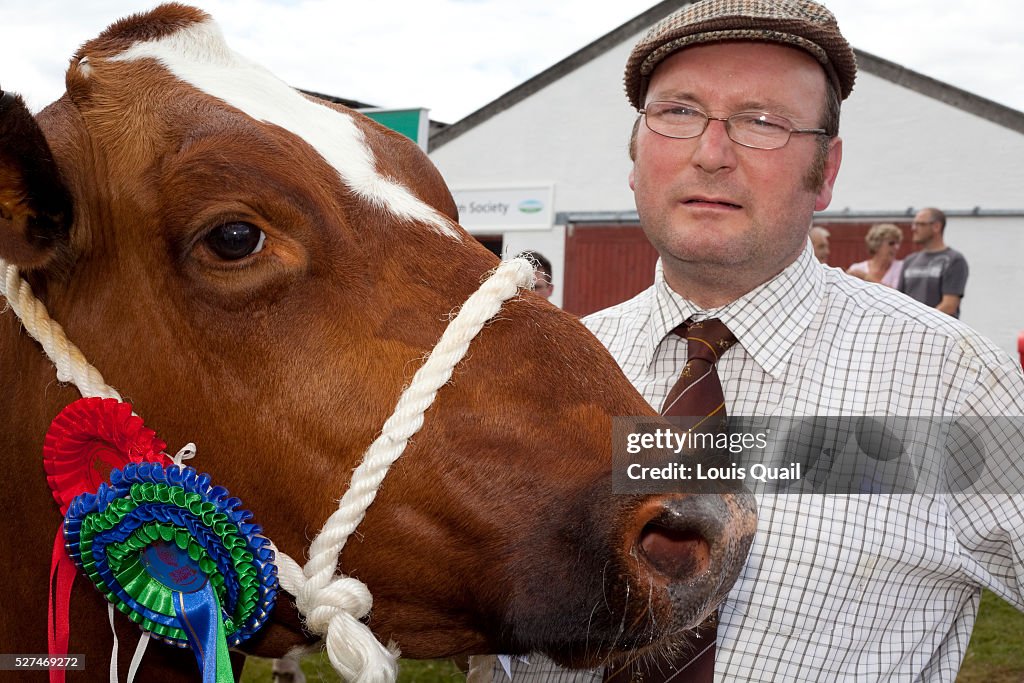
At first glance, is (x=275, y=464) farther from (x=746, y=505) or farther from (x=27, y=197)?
(x=746, y=505)

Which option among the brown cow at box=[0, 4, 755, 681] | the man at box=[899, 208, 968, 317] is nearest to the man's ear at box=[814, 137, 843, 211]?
the brown cow at box=[0, 4, 755, 681]

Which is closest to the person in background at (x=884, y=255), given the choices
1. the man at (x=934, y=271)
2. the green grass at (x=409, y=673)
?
the man at (x=934, y=271)

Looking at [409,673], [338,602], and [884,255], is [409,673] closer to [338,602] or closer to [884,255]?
[338,602]

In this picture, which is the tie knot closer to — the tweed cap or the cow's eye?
the tweed cap

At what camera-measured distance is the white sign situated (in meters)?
22.8

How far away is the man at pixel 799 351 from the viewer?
2250 millimetres

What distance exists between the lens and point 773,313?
2.54 m

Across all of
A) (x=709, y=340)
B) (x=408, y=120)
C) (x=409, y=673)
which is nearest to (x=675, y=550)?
(x=709, y=340)

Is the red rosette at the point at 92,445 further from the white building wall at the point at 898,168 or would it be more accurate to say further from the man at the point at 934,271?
the white building wall at the point at 898,168

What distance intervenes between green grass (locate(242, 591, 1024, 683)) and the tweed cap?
418cm

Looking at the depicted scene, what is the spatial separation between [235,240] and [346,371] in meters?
0.33

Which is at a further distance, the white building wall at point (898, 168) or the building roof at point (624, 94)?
the building roof at point (624, 94)

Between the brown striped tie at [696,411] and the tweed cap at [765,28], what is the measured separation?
2.46 feet

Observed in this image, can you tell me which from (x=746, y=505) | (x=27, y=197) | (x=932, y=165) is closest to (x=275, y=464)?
(x=27, y=197)
